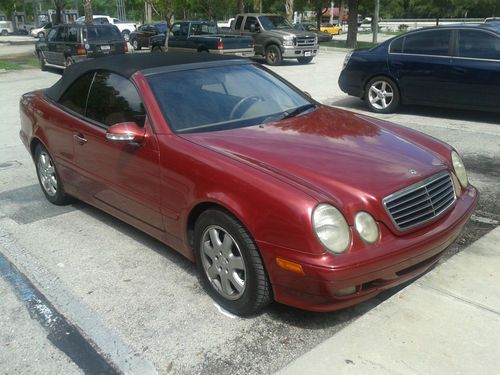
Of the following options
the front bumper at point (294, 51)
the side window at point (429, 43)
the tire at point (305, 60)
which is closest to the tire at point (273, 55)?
the front bumper at point (294, 51)

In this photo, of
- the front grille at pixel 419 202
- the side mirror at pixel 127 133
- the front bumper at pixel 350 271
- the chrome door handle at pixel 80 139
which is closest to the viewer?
the front bumper at pixel 350 271

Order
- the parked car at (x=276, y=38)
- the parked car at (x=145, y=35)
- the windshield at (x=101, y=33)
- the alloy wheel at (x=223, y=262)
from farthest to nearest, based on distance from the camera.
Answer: the parked car at (x=145, y=35) → the parked car at (x=276, y=38) → the windshield at (x=101, y=33) → the alloy wheel at (x=223, y=262)

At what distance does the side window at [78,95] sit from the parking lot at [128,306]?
3.52 ft

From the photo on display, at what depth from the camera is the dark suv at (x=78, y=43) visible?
17344mm

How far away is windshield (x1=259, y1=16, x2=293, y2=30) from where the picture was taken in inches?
790

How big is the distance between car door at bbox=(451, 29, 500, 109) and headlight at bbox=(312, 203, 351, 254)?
6694mm

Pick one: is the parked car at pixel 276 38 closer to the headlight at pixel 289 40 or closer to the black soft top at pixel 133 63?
the headlight at pixel 289 40

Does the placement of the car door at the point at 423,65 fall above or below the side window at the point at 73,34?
below

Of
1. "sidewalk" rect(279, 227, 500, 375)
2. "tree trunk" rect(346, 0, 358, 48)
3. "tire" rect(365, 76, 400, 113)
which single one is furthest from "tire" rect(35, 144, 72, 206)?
"tree trunk" rect(346, 0, 358, 48)

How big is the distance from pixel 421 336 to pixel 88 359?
6.20 feet

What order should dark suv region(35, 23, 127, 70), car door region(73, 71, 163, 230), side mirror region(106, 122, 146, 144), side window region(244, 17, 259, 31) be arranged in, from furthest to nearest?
side window region(244, 17, 259, 31), dark suv region(35, 23, 127, 70), car door region(73, 71, 163, 230), side mirror region(106, 122, 146, 144)

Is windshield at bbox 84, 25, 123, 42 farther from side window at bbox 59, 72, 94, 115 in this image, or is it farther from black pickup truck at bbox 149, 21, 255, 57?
side window at bbox 59, 72, 94, 115

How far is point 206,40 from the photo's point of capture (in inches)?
733

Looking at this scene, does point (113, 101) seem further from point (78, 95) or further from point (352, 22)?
point (352, 22)
